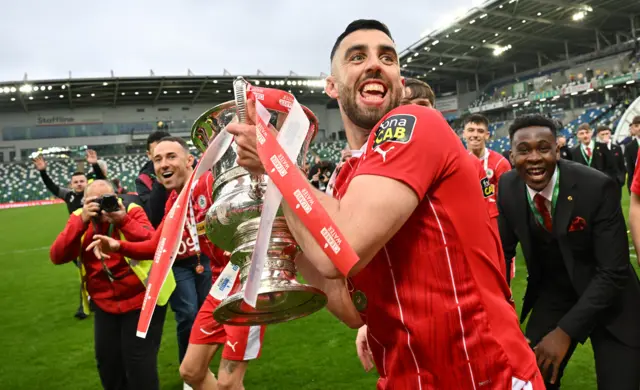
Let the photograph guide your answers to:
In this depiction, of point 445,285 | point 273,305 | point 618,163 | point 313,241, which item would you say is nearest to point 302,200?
point 313,241

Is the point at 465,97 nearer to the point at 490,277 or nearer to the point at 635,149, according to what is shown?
the point at 635,149

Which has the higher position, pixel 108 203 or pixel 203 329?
pixel 108 203

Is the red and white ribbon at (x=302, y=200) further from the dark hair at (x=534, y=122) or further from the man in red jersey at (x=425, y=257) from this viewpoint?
the dark hair at (x=534, y=122)

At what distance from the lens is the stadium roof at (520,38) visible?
33.0 meters

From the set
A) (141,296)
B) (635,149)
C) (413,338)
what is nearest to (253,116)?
(413,338)

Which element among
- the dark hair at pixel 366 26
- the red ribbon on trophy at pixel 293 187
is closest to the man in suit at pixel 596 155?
the dark hair at pixel 366 26

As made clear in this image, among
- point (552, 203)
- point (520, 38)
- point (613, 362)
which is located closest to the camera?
point (613, 362)

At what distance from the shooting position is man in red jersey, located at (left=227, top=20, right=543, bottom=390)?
3.95ft

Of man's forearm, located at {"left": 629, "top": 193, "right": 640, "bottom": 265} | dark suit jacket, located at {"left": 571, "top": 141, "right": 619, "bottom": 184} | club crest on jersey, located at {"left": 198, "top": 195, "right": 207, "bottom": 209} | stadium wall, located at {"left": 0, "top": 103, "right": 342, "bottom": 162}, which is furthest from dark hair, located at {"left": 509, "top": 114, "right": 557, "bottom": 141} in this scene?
stadium wall, located at {"left": 0, "top": 103, "right": 342, "bottom": 162}

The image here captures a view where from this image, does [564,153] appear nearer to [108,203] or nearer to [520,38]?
[108,203]

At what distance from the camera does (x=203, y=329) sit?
3.40 meters

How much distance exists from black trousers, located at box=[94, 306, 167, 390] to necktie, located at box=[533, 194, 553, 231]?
2529mm

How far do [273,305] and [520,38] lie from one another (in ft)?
137

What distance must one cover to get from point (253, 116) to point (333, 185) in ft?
1.94
